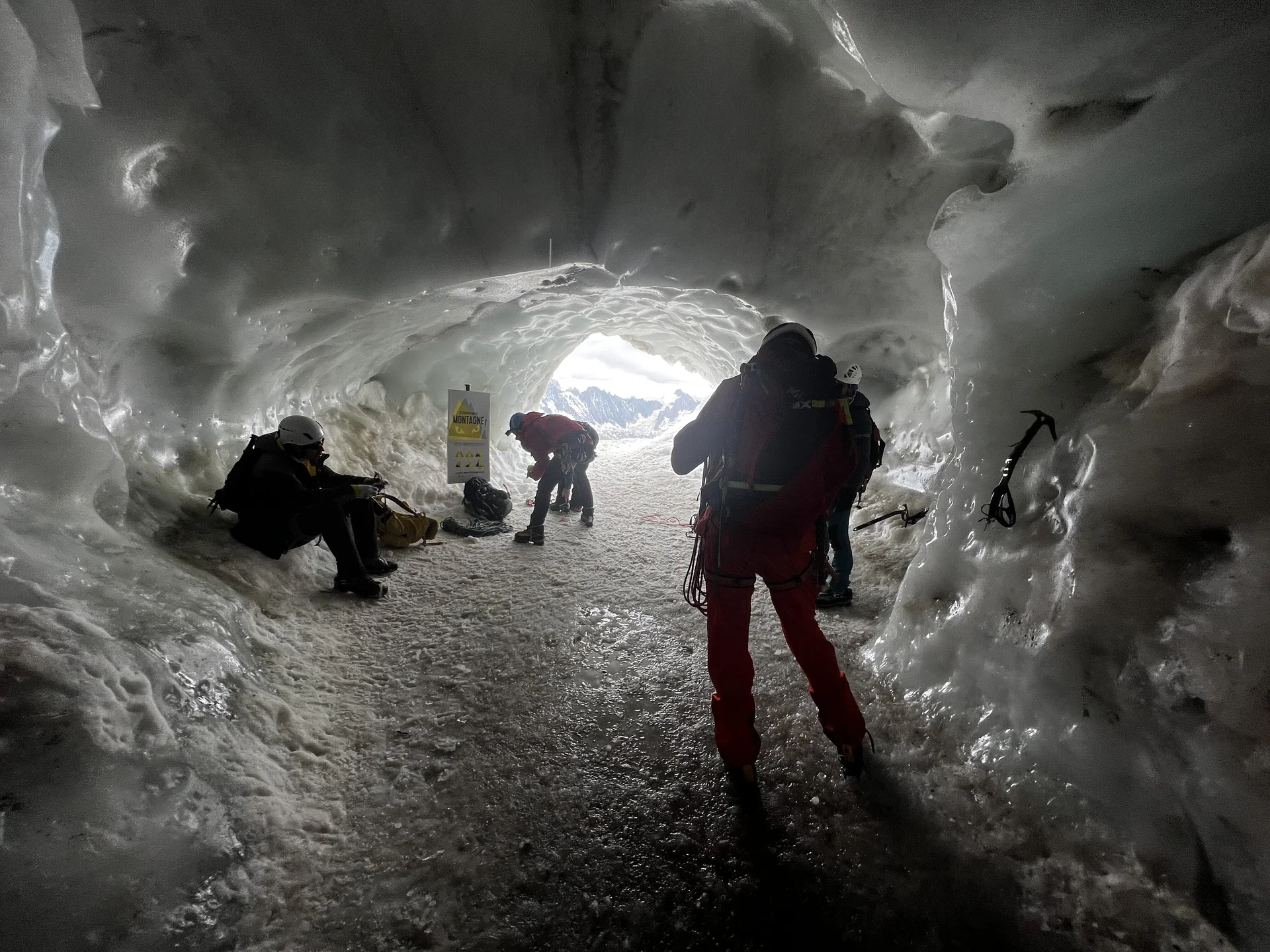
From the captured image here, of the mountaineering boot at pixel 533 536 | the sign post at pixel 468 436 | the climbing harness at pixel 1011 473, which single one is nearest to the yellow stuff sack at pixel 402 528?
the mountaineering boot at pixel 533 536

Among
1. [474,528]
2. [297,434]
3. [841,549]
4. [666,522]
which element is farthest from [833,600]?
[297,434]

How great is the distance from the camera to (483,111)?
9.81ft

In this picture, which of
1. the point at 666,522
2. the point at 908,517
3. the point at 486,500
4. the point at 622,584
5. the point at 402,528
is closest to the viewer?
the point at 622,584

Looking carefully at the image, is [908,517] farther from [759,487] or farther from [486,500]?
[486,500]

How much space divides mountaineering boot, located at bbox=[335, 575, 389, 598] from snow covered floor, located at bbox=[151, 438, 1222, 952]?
0.53 meters

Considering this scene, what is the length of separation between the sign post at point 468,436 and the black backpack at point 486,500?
0.13 meters

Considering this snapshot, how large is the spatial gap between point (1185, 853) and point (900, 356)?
486cm

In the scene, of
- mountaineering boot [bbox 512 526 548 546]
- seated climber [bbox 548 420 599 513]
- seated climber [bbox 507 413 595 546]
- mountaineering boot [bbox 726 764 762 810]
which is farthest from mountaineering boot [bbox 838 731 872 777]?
seated climber [bbox 548 420 599 513]

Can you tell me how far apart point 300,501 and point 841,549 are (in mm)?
3927

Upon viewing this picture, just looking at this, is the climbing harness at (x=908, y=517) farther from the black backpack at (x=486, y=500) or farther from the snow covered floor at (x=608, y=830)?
the black backpack at (x=486, y=500)

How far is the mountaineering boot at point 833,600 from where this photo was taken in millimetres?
3568

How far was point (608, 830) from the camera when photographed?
179cm

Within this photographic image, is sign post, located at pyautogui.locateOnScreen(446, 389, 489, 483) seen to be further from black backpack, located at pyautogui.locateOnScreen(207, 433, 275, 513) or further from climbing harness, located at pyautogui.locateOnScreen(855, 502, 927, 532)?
climbing harness, located at pyautogui.locateOnScreen(855, 502, 927, 532)

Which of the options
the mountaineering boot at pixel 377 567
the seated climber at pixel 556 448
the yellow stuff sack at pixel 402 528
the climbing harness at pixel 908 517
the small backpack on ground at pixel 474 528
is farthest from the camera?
the seated climber at pixel 556 448
